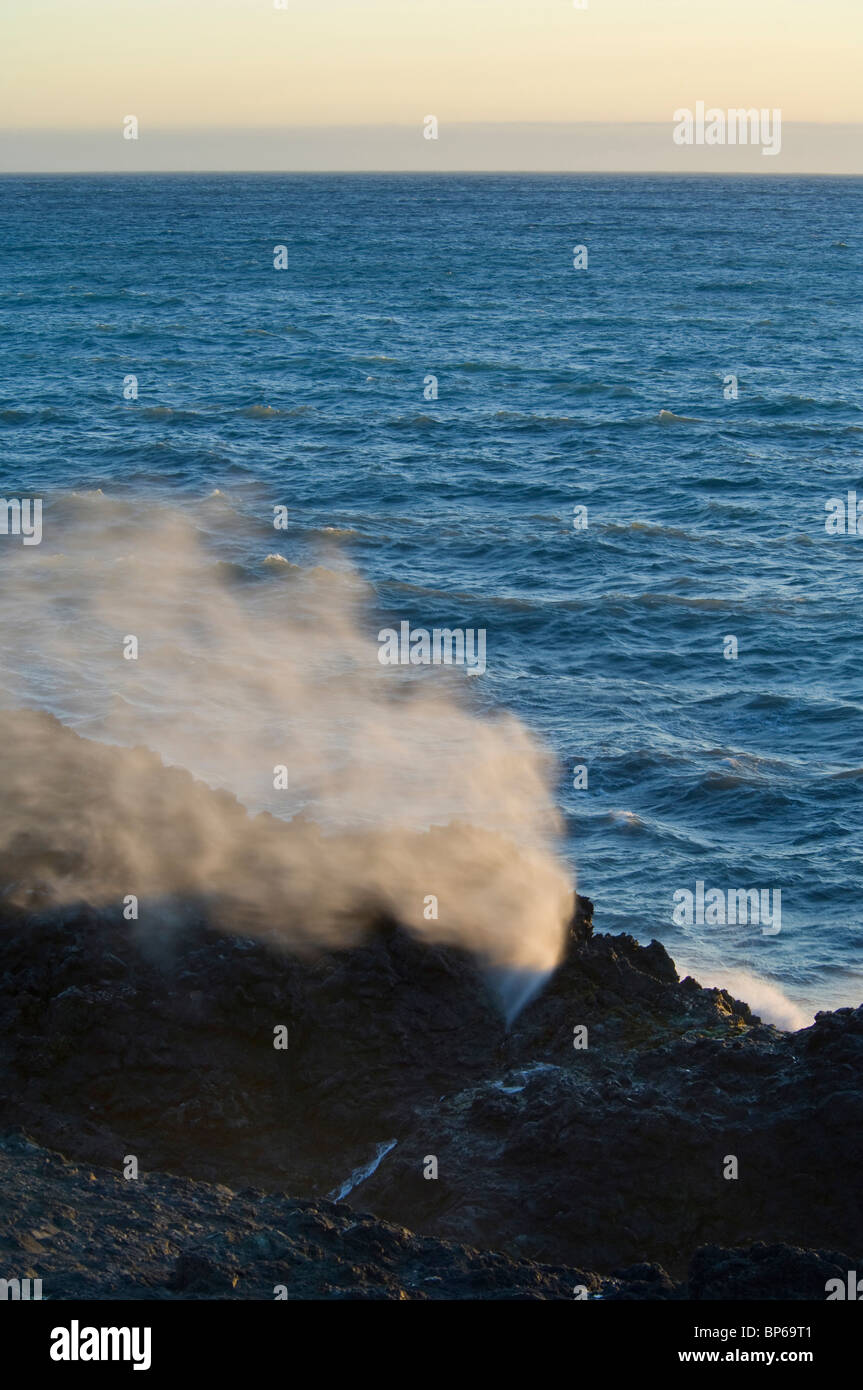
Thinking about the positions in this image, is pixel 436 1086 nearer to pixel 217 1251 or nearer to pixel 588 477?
pixel 217 1251

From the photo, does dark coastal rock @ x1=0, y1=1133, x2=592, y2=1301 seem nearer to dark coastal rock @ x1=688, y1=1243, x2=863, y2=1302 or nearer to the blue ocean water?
dark coastal rock @ x1=688, y1=1243, x2=863, y2=1302

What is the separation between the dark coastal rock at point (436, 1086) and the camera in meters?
10.3

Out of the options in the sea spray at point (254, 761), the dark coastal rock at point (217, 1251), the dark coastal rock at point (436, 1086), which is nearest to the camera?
the dark coastal rock at point (217, 1251)

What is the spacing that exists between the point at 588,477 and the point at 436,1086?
33.7 m

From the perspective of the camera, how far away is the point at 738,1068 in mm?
11312

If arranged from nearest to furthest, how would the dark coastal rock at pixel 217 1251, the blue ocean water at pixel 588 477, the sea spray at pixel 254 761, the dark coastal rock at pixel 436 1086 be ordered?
the dark coastal rock at pixel 217 1251 < the dark coastal rock at pixel 436 1086 < the sea spray at pixel 254 761 < the blue ocean water at pixel 588 477

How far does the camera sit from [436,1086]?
38.8 feet

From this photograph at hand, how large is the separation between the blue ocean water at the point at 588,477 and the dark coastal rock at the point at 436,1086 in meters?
5.59

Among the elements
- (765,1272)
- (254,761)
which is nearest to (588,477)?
(254,761)

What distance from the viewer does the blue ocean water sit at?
850 inches

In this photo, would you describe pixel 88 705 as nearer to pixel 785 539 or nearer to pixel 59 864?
pixel 59 864

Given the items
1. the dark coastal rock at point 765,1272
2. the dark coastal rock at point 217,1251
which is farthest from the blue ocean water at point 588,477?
the dark coastal rock at point 217,1251

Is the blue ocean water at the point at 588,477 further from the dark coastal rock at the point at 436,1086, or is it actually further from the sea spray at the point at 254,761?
the dark coastal rock at the point at 436,1086

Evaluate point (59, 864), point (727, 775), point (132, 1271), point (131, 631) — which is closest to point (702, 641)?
point (727, 775)
